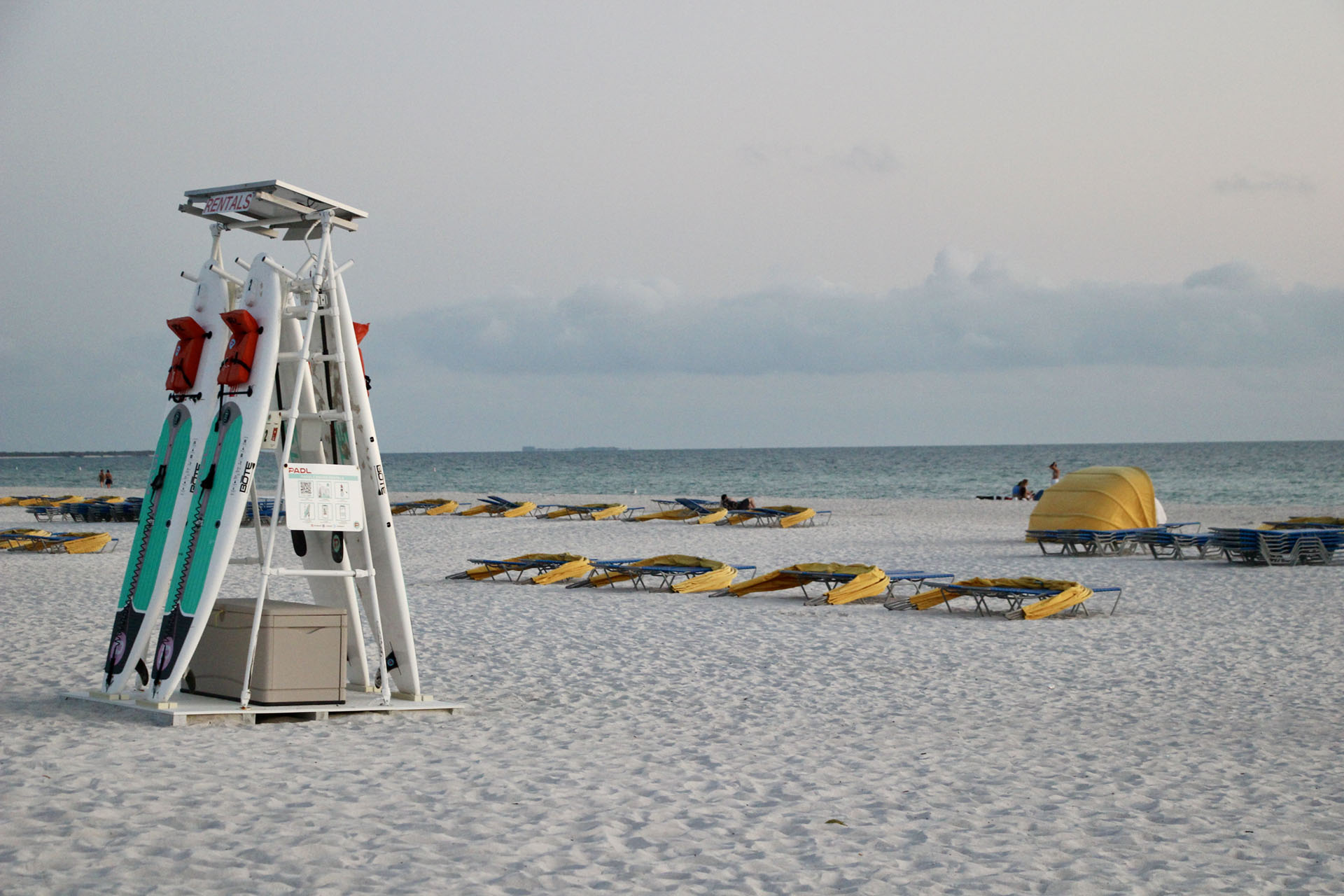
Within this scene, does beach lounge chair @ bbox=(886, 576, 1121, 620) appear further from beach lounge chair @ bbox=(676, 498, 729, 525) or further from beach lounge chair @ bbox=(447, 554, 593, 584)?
beach lounge chair @ bbox=(676, 498, 729, 525)

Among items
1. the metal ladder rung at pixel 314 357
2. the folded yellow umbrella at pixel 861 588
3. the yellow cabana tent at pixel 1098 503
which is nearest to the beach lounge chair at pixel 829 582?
the folded yellow umbrella at pixel 861 588

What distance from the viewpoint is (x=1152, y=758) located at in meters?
6.34

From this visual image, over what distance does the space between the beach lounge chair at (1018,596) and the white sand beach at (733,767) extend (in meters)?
0.28

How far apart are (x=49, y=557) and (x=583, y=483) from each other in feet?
180

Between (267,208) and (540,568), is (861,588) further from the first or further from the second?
(267,208)

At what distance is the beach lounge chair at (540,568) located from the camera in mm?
15203

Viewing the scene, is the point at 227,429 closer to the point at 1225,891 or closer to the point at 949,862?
the point at 949,862

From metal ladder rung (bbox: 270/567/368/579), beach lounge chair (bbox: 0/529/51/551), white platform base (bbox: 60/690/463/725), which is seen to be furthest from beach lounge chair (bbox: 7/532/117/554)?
metal ladder rung (bbox: 270/567/368/579)

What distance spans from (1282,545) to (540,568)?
34.6 feet

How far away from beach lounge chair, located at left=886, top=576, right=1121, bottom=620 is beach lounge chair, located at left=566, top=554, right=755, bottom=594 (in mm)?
2444

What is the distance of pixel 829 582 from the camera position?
13.8 m

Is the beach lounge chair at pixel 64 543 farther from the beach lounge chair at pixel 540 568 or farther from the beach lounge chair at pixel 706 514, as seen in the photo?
the beach lounge chair at pixel 706 514

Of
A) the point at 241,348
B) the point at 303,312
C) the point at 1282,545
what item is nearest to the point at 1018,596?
the point at 1282,545

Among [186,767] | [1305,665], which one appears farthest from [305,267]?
[1305,665]
